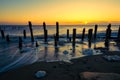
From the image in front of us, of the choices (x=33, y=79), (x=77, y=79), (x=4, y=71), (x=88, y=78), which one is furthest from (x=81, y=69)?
(x=4, y=71)

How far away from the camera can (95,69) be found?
9406 millimetres

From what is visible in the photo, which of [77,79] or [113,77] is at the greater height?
[113,77]

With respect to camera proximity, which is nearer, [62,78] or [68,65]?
[62,78]

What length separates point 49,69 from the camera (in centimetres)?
962

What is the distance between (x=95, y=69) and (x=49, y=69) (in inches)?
119

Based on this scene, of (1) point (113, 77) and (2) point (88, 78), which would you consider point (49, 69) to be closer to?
(2) point (88, 78)

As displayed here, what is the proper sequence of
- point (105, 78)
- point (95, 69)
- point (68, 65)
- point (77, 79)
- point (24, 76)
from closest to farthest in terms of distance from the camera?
point (105, 78)
point (77, 79)
point (24, 76)
point (95, 69)
point (68, 65)

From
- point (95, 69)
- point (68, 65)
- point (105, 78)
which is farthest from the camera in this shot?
point (68, 65)

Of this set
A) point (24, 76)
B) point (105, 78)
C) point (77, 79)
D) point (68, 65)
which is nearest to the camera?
point (105, 78)

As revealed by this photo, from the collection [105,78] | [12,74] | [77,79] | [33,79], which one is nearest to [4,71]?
[12,74]

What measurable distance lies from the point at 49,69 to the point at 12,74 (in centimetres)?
234

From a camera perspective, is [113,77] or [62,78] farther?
[62,78]

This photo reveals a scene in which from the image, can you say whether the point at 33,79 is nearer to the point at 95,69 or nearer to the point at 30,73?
the point at 30,73

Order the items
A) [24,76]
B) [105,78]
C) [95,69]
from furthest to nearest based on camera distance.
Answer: [95,69] → [24,76] → [105,78]
